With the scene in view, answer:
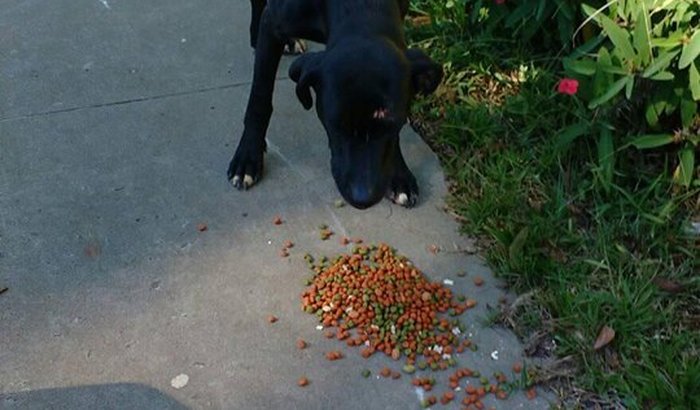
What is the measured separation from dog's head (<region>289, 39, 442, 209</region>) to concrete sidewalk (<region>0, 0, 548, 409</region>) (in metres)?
0.50

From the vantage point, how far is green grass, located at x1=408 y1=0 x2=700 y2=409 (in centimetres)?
300

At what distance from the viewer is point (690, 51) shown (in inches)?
121

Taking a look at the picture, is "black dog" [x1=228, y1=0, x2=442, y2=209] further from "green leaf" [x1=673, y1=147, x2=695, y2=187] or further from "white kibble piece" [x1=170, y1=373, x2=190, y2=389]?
"green leaf" [x1=673, y1=147, x2=695, y2=187]

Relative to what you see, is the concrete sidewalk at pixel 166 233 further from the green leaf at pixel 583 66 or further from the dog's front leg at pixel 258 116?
the green leaf at pixel 583 66

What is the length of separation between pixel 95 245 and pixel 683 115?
229 cm

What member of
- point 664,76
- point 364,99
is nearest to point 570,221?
point 664,76

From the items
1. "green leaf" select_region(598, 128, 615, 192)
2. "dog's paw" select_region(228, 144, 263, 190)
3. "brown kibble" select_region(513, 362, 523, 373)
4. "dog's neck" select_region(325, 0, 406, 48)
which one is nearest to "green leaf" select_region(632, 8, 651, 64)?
"green leaf" select_region(598, 128, 615, 192)

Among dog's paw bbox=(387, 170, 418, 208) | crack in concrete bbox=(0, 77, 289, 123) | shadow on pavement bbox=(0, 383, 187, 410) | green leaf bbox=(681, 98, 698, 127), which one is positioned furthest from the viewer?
crack in concrete bbox=(0, 77, 289, 123)

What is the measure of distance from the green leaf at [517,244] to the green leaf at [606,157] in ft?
1.32

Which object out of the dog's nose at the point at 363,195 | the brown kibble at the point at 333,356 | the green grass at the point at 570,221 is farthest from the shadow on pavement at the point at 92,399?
the green grass at the point at 570,221

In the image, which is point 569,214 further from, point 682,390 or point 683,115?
point 682,390

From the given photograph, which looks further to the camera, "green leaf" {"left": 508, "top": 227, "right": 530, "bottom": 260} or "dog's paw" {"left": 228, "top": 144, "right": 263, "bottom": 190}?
"dog's paw" {"left": 228, "top": 144, "right": 263, "bottom": 190}

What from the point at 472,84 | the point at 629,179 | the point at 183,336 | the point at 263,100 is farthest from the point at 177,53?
the point at 629,179

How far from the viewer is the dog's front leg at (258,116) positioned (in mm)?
3779
